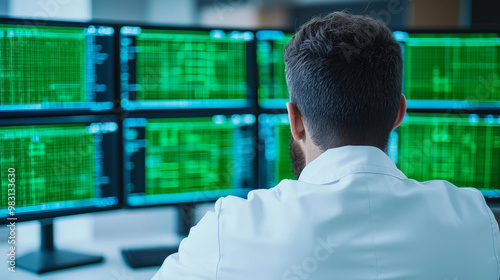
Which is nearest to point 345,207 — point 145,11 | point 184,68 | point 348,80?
point 348,80

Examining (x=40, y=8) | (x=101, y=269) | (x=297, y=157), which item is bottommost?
(x=101, y=269)

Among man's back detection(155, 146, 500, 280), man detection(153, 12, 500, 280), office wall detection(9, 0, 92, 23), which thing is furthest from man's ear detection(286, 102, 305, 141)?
office wall detection(9, 0, 92, 23)

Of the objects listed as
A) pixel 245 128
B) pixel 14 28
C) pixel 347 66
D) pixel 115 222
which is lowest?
pixel 115 222

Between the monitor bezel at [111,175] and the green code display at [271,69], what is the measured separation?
0.46 metres

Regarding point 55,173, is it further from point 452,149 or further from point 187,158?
point 452,149

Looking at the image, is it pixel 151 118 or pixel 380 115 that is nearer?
pixel 380 115

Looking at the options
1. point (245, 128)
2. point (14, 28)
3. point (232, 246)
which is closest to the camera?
point (232, 246)

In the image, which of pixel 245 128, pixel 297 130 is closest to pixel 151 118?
pixel 245 128

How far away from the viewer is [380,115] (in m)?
0.92

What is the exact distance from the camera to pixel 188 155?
5.57 ft

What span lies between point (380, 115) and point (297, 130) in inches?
5.8

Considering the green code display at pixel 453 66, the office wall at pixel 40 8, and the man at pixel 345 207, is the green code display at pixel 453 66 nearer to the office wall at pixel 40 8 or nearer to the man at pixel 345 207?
the man at pixel 345 207

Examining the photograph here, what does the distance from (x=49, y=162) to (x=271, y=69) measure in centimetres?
70

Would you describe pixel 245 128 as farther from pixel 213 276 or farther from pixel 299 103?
pixel 213 276
